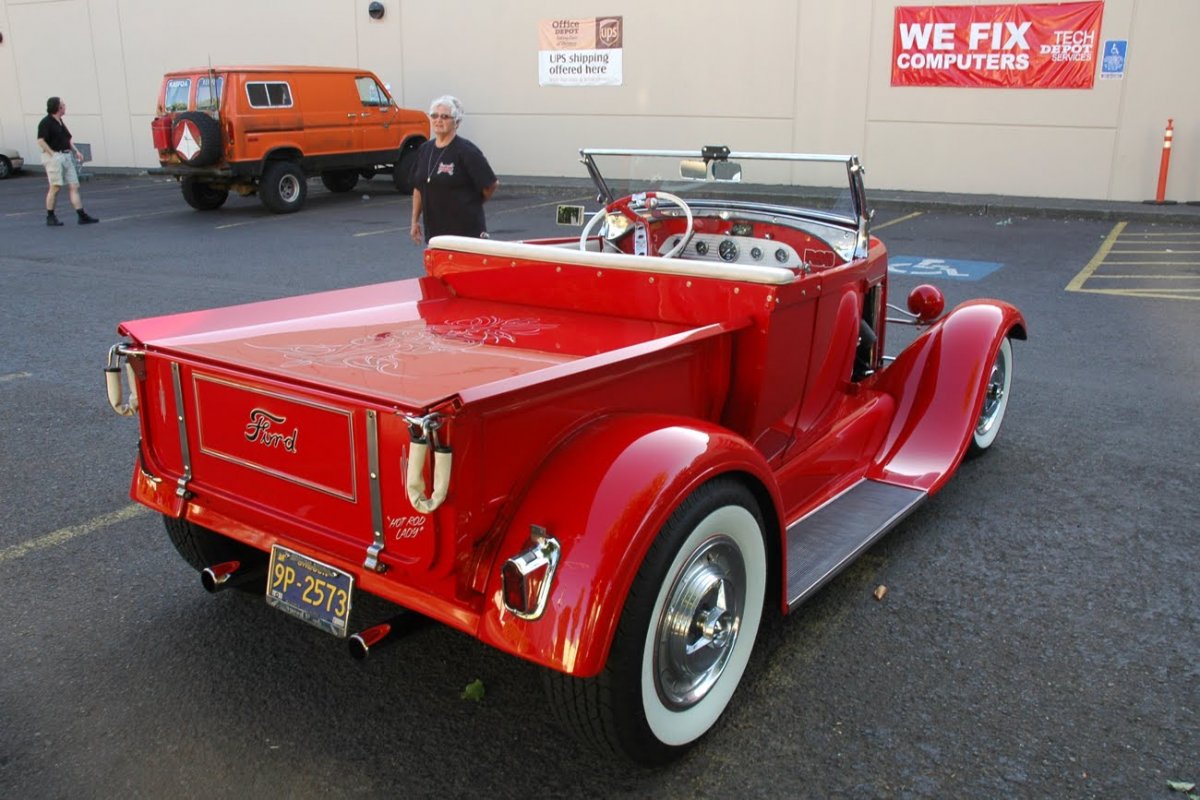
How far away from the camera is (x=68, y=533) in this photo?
3.79 meters

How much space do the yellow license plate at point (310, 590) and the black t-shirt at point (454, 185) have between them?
4.17 m

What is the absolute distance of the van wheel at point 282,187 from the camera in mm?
13805

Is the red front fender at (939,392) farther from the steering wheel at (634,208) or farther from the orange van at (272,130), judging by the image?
the orange van at (272,130)

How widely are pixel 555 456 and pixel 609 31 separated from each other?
14515 mm

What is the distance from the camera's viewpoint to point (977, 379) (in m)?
4.09

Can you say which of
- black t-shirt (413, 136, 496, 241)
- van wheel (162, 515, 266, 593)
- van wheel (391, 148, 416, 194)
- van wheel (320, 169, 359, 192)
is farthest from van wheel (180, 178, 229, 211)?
van wheel (162, 515, 266, 593)

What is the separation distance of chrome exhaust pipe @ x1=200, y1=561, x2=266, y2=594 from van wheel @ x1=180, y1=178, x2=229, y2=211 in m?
12.7

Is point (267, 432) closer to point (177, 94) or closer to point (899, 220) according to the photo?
point (899, 220)

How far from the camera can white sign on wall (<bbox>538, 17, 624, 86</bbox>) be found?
15.7 metres

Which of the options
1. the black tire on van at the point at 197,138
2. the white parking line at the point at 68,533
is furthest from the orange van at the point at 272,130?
the white parking line at the point at 68,533

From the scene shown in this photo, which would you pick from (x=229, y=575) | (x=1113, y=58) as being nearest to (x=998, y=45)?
(x=1113, y=58)

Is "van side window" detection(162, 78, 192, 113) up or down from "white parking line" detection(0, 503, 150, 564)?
up

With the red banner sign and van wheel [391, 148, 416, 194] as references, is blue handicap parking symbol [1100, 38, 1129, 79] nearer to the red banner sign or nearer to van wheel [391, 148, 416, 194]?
the red banner sign

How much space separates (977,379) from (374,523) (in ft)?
9.16
